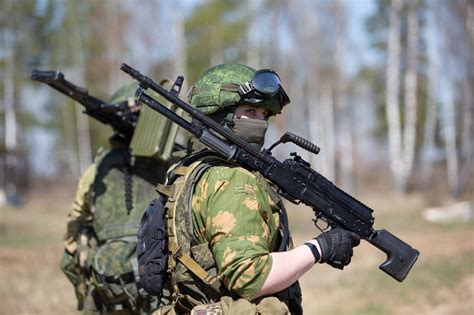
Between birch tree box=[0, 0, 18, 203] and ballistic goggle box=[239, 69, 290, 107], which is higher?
birch tree box=[0, 0, 18, 203]

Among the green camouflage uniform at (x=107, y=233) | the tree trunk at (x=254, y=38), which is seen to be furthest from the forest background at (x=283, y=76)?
the green camouflage uniform at (x=107, y=233)

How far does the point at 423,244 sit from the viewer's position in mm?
13406

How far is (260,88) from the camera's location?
3.08 metres

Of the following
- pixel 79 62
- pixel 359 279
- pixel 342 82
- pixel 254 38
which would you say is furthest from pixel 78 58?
pixel 359 279

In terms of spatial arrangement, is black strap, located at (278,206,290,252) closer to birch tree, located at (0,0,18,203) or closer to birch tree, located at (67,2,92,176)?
birch tree, located at (0,0,18,203)

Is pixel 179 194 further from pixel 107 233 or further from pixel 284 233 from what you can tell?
pixel 107 233

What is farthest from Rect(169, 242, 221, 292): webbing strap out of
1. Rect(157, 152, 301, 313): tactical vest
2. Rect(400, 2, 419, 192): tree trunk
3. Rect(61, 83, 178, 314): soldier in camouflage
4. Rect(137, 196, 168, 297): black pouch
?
Rect(400, 2, 419, 192): tree trunk

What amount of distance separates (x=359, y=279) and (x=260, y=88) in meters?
7.82

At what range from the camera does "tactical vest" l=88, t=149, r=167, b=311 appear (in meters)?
4.84

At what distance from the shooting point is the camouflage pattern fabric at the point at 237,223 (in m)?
2.80

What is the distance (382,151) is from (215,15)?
20776 millimetres

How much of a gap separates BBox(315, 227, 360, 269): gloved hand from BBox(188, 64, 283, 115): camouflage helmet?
0.63m

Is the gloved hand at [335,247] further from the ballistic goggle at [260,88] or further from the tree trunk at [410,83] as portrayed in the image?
the tree trunk at [410,83]

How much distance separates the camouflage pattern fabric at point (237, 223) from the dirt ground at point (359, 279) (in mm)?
5746
